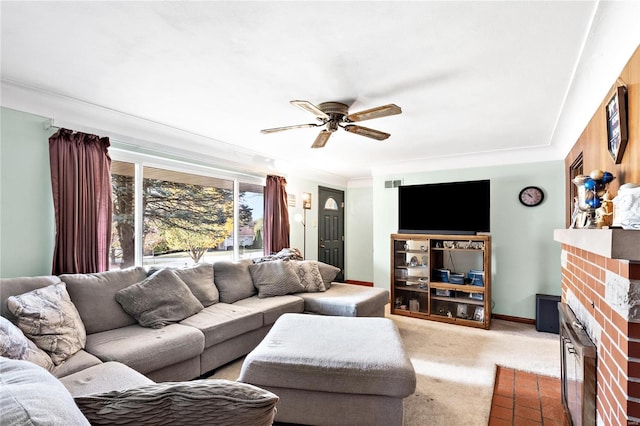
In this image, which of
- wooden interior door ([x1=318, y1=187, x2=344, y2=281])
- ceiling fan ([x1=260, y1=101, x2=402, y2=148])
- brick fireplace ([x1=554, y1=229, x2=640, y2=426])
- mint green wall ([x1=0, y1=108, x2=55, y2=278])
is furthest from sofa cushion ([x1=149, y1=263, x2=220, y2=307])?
brick fireplace ([x1=554, y1=229, x2=640, y2=426])

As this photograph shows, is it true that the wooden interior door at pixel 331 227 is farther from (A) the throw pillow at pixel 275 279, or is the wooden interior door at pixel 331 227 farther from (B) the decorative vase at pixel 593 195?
(B) the decorative vase at pixel 593 195

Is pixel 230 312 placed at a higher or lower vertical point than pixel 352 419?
higher

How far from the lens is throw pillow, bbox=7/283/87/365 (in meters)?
2.01

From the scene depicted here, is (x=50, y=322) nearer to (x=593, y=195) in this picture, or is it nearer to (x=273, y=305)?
(x=273, y=305)

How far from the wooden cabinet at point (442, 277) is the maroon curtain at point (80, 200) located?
3555 millimetres

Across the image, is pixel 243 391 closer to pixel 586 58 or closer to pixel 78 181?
pixel 586 58

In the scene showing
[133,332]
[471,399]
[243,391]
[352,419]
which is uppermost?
[243,391]

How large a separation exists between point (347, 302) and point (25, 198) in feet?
9.76

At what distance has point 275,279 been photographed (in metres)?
3.87

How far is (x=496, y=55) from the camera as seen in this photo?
6.40 ft

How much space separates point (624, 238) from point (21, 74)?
3.45 m

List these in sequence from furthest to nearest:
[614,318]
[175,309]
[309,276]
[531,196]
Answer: [531,196], [309,276], [175,309], [614,318]

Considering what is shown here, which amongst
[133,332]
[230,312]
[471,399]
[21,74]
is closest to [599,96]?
[471,399]

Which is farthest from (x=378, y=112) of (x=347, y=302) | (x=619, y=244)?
(x=347, y=302)
